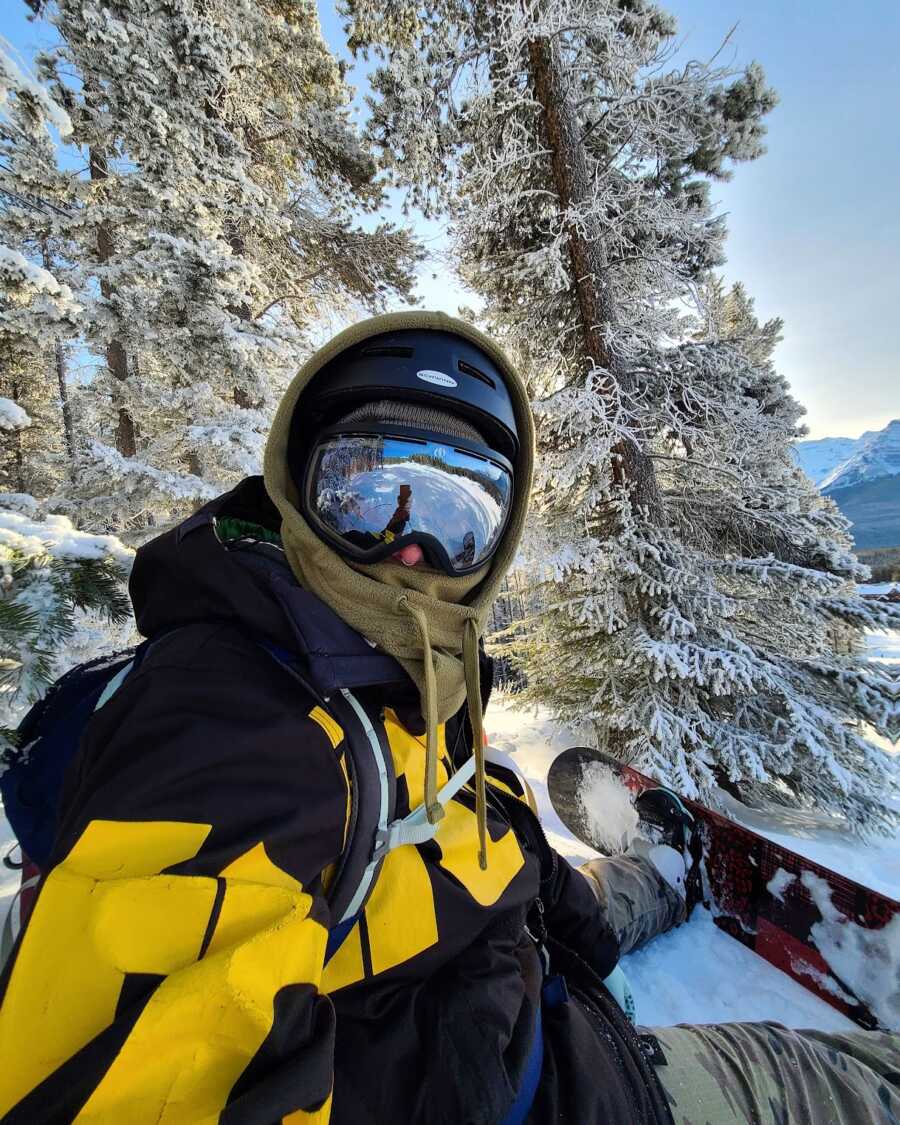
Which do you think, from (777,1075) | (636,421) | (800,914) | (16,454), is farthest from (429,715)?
(16,454)

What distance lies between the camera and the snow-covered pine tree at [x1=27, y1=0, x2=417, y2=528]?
518 centimetres

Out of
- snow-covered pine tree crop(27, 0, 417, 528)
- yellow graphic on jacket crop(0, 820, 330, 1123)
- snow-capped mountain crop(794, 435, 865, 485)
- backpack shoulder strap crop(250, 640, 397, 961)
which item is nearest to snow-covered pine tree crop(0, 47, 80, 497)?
snow-covered pine tree crop(27, 0, 417, 528)

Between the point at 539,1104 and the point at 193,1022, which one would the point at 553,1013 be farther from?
the point at 193,1022

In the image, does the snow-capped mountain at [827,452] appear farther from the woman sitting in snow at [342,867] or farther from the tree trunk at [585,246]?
the woman sitting in snow at [342,867]

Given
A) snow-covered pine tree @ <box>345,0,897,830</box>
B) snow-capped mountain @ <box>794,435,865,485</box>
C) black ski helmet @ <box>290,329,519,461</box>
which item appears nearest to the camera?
black ski helmet @ <box>290,329,519,461</box>

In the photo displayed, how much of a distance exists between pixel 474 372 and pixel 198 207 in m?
5.76

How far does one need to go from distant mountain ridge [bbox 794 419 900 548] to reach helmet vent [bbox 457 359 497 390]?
92908mm

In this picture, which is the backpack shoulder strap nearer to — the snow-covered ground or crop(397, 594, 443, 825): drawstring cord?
crop(397, 594, 443, 825): drawstring cord

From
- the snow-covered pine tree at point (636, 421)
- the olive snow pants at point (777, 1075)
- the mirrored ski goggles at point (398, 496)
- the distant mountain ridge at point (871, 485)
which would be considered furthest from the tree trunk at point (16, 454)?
the distant mountain ridge at point (871, 485)

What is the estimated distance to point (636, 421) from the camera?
5152 mm

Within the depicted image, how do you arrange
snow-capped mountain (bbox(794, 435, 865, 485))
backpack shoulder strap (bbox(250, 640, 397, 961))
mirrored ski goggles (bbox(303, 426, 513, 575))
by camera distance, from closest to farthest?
backpack shoulder strap (bbox(250, 640, 397, 961)) → mirrored ski goggles (bbox(303, 426, 513, 575)) → snow-capped mountain (bbox(794, 435, 865, 485))

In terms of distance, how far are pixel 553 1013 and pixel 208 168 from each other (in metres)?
8.03

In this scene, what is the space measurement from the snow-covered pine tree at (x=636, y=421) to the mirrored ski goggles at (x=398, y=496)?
10.9ft

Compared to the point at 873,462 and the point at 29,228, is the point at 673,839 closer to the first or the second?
the point at 29,228
